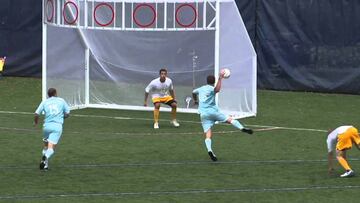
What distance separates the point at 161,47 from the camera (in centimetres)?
2617

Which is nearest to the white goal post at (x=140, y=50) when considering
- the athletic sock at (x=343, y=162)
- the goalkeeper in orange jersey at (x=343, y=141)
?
the goalkeeper in orange jersey at (x=343, y=141)

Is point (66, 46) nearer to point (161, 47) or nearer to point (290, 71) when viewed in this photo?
point (161, 47)

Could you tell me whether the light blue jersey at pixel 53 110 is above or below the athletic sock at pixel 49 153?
above

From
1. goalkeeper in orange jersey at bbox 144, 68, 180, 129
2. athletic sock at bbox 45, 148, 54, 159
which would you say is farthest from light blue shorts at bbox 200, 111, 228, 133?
goalkeeper in orange jersey at bbox 144, 68, 180, 129

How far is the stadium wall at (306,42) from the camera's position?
98.3 ft

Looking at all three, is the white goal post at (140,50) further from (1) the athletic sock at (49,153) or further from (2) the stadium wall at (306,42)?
(1) the athletic sock at (49,153)

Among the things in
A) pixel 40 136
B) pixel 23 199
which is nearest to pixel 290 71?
pixel 40 136

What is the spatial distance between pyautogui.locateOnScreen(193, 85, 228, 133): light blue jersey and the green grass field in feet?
2.49

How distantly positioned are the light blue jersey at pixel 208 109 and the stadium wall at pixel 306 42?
1254cm

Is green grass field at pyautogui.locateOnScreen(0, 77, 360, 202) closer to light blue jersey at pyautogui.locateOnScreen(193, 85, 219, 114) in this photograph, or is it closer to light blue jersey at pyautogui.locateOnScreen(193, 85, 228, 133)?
light blue jersey at pyautogui.locateOnScreen(193, 85, 228, 133)

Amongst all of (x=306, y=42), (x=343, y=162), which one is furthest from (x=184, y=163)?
(x=306, y=42)

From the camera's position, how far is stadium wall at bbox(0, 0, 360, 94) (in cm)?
2995

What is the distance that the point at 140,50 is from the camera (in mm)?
26328

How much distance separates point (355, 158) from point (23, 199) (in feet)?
23.9
